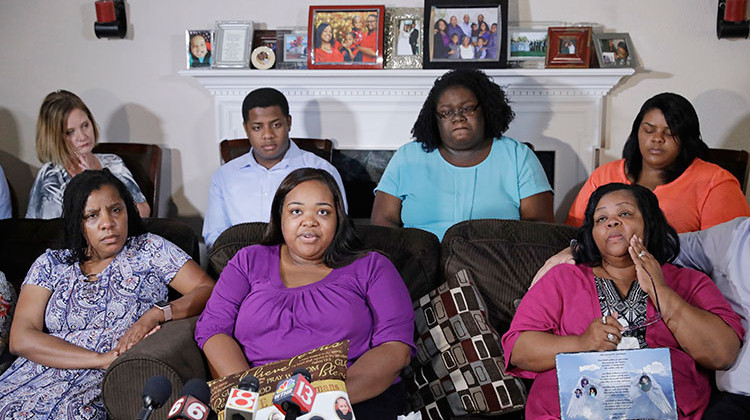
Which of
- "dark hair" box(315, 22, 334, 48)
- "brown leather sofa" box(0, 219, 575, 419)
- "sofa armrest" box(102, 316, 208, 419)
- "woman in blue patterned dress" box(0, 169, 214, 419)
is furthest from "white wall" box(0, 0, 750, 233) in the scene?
"sofa armrest" box(102, 316, 208, 419)

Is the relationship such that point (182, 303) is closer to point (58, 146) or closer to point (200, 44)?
point (58, 146)

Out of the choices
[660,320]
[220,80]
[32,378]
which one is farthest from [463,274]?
[220,80]

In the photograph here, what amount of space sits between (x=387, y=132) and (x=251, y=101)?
1.00 metres

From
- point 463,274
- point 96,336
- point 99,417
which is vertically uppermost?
point 463,274

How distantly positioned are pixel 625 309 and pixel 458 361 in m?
0.49

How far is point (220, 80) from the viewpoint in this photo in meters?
3.91

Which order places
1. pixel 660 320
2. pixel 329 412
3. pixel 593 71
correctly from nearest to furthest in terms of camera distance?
1. pixel 329 412
2. pixel 660 320
3. pixel 593 71

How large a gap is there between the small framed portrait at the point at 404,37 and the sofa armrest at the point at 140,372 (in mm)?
2309

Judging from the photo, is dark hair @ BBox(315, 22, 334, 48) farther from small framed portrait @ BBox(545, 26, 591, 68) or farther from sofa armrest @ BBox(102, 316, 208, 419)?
sofa armrest @ BBox(102, 316, 208, 419)

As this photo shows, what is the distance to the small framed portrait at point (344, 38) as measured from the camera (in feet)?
12.5

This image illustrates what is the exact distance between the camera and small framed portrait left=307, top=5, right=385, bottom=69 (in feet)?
12.5

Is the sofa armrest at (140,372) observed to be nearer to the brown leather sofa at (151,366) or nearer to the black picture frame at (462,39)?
the brown leather sofa at (151,366)

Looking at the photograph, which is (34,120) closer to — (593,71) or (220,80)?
(220,80)

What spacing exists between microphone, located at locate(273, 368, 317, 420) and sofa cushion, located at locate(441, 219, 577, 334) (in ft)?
4.09
